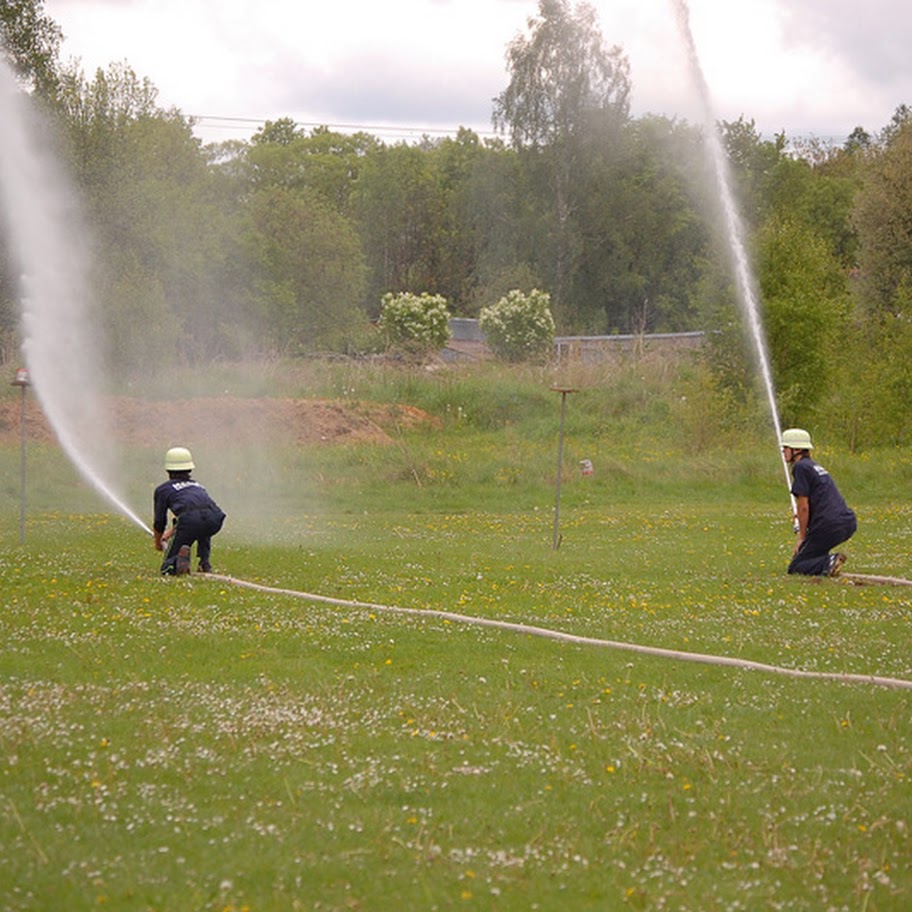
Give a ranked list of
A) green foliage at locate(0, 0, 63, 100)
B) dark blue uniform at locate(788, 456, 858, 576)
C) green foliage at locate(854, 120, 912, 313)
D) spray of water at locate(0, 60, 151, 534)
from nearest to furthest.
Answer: dark blue uniform at locate(788, 456, 858, 576), spray of water at locate(0, 60, 151, 534), green foliage at locate(0, 0, 63, 100), green foliage at locate(854, 120, 912, 313)

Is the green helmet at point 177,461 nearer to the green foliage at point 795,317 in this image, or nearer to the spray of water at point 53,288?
the spray of water at point 53,288

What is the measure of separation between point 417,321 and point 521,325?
537cm

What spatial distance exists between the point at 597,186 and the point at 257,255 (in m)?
23.6

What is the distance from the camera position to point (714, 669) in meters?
11.5

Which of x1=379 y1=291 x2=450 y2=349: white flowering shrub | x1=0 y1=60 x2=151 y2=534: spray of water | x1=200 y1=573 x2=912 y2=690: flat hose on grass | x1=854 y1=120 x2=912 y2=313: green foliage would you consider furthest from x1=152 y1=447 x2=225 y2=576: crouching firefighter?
x1=854 y1=120 x2=912 y2=313: green foliage

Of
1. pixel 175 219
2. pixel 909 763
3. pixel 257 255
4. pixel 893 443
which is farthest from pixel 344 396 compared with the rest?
pixel 909 763

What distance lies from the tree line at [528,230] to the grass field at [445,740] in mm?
22549

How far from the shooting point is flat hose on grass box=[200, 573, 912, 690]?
432 inches

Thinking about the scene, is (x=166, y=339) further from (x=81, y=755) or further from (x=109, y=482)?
(x=81, y=755)

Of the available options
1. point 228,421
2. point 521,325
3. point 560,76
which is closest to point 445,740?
point 228,421

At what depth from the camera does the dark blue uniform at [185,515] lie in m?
17.1

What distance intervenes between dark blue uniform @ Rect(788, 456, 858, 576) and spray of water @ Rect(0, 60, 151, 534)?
10878 millimetres

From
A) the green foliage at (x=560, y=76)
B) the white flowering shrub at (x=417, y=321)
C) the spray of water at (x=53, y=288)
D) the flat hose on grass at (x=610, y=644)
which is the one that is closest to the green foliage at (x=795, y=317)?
the spray of water at (x=53, y=288)

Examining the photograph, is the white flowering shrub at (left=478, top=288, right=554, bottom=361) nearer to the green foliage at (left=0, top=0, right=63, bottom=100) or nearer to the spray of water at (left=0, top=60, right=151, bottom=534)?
the spray of water at (left=0, top=60, right=151, bottom=534)
